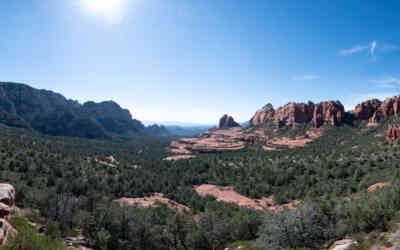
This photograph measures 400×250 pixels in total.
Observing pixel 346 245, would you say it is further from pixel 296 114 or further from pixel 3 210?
pixel 296 114

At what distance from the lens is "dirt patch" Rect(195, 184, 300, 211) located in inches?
1450

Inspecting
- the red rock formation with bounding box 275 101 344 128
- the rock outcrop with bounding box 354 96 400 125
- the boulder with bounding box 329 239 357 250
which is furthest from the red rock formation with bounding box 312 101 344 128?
the boulder with bounding box 329 239 357 250

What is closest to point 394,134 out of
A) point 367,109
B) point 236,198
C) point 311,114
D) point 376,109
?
point 376,109

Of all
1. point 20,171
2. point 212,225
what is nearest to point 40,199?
point 212,225

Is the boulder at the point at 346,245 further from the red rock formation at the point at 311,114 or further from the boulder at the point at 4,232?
the red rock formation at the point at 311,114

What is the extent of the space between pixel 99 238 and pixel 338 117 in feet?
369

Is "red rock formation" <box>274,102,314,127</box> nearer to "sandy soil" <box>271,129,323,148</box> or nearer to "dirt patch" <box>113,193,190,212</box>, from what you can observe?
"sandy soil" <box>271,129,323,148</box>

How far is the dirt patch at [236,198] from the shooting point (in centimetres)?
3683

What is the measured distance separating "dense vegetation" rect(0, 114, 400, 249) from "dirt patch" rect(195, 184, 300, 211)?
1.89 metres

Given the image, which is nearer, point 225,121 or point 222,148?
point 222,148

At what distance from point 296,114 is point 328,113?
688 inches

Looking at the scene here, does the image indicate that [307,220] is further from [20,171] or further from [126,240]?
[20,171]

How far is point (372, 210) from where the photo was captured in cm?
1470

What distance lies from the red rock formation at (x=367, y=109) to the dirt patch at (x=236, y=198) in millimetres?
82951
